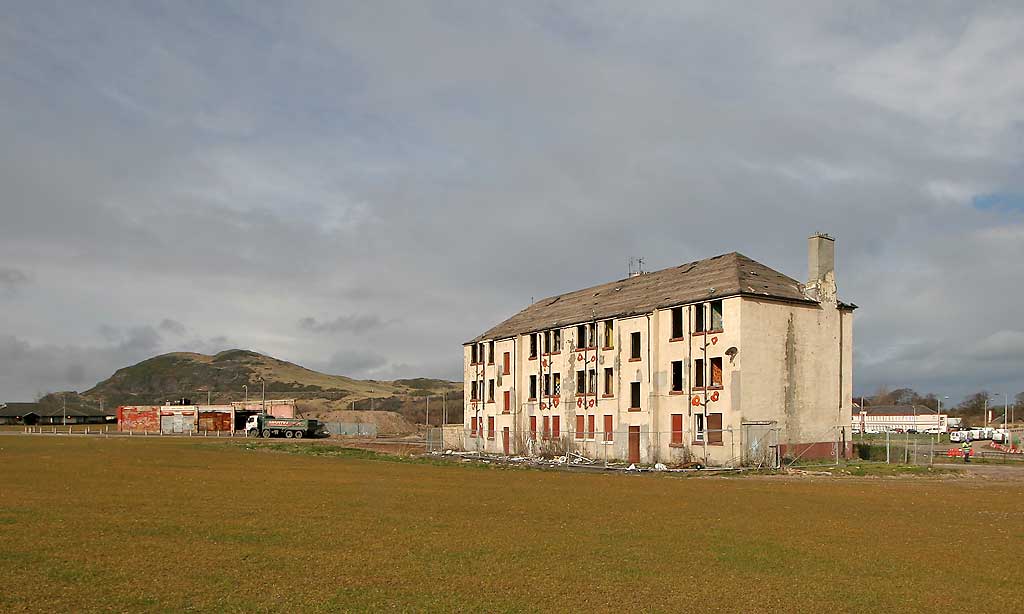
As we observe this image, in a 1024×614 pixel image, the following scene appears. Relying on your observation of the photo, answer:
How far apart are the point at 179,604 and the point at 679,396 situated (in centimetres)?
4035

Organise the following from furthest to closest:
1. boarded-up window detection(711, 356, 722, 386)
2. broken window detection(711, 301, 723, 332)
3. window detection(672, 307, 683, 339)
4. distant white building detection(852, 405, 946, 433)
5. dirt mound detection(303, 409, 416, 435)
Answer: distant white building detection(852, 405, 946, 433) < dirt mound detection(303, 409, 416, 435) < window detection(672, 307, 683, 339) < broken window detection(711, 301, 723, 332) < boarded-up window detection(711, 356, 722, 386)

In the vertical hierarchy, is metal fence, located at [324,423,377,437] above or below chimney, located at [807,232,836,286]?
below

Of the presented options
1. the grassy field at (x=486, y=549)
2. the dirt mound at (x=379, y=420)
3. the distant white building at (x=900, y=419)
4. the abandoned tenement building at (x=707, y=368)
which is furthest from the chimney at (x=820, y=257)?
the distant white building at (x=900, y=419)

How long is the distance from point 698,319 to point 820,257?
A: 775 centimetres

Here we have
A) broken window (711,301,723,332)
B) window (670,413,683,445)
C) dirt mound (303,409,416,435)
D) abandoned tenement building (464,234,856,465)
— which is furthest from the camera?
dirt mound (303,409,416,435)

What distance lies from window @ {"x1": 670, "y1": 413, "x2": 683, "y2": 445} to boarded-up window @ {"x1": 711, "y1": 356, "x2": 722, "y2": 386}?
3.14m

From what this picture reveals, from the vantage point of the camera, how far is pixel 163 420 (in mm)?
116312

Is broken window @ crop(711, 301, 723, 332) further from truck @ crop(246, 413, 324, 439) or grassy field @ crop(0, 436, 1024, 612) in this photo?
truck @ crop(246, 413, 324, 439)

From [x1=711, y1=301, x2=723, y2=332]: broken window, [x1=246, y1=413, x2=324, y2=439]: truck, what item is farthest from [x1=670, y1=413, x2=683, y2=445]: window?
[x1=246, y1=413, x2=324, y2=439]: truck

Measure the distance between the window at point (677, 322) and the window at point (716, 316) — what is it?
91.4 inches

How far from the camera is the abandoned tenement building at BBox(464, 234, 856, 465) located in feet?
146

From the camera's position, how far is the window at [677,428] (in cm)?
4720

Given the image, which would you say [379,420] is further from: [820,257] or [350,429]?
[820,257]

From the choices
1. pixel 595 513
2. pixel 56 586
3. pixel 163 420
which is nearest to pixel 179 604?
pixel 56 586
